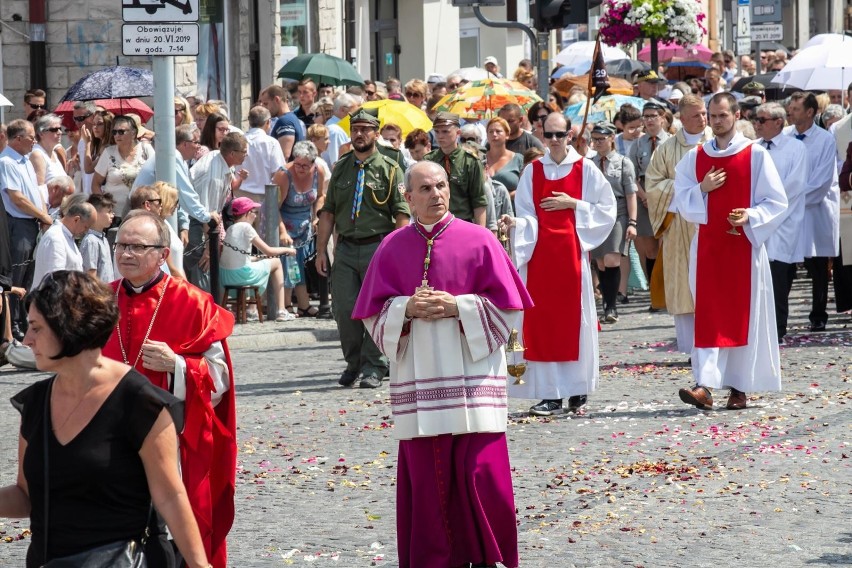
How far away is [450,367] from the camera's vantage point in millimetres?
6910

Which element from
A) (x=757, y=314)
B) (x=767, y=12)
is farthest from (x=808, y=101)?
(x=767, y=12)

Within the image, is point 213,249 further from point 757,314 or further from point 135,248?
point 135,248

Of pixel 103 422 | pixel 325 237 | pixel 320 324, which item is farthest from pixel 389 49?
pixel 103 422

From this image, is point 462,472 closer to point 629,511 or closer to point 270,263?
point 629,511

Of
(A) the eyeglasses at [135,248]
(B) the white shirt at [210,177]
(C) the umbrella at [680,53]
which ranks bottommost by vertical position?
(A) the eyeglasses at [135,248]

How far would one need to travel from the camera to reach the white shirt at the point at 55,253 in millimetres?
12555

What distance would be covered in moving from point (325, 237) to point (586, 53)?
71.6ft

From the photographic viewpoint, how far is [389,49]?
1431 inches

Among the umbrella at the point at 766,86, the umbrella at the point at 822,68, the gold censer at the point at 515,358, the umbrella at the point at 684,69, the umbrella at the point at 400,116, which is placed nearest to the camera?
the gold censer at the point at 515,358

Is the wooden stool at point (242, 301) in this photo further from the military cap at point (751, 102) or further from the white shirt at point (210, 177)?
the military cap at point (751, 102)

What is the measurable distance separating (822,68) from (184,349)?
1739 cm

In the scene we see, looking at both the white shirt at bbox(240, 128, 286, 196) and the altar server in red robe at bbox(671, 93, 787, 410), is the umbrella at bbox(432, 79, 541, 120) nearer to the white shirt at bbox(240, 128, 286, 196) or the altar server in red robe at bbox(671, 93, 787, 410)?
the white shirt at bbox(240, 128, 286, 196)

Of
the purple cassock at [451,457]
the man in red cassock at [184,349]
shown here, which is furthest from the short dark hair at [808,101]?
the man in red cassock at [184,349]

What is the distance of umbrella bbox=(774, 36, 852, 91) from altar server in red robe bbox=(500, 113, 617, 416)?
36.7 feet
